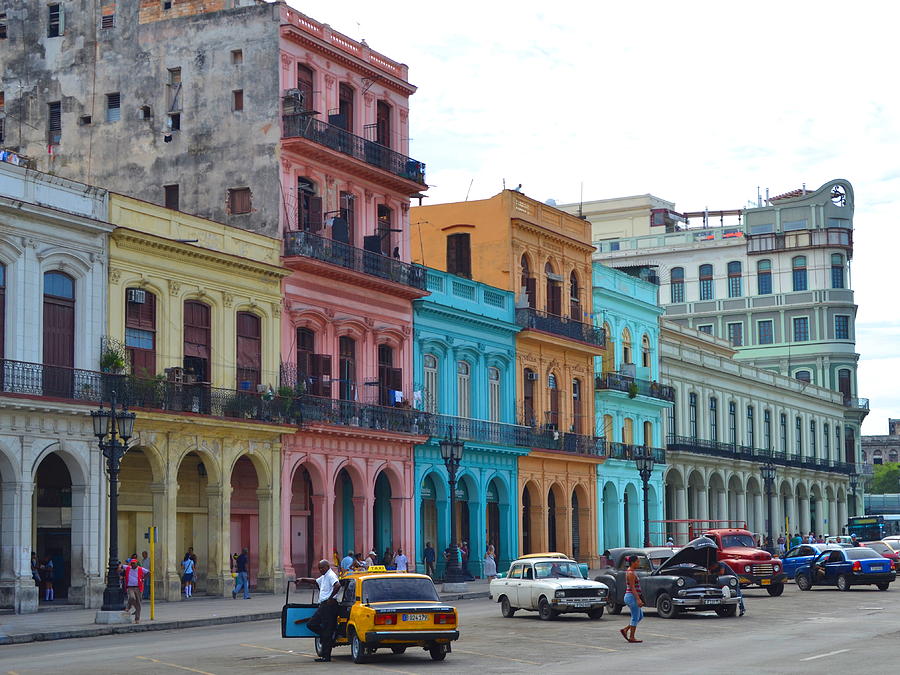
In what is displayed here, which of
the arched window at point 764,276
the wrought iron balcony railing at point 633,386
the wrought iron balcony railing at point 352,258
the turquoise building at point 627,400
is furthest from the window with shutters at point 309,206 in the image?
the arched window at point 764,276

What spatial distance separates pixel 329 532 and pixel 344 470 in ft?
10.9

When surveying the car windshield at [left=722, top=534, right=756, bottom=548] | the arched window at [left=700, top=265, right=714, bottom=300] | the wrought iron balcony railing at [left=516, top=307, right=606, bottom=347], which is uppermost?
the arched window at [left=700, top=265, right=714, bottom=300]

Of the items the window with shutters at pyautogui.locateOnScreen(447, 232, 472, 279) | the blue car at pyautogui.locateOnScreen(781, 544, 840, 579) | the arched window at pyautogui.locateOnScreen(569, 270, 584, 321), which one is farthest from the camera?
the arched window at pyautogui.locateOnScreen(569, 270, 584, 321)

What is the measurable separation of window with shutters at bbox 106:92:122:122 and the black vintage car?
21847mm

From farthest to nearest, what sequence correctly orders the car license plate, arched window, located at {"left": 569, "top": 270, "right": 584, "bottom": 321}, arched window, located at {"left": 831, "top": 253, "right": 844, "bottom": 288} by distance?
1. arched window, located at {"left": 831, "top": 253, "right": 844, "bottom": 288}
2. arched window, located at {"left": 569, "top": 270, "right": 584, "bottom": 321}
3. the car license plate

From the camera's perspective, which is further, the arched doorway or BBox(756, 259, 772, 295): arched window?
BBox(756, 259, 772, 295): arched window

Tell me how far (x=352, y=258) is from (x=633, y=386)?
2218 cm

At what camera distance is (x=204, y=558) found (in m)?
41.1

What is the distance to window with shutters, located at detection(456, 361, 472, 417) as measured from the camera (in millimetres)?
53531

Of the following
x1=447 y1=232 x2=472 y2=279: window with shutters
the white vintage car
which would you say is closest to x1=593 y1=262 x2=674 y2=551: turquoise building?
x1=447 y1=232 x2=472 y2=279: window with shutters

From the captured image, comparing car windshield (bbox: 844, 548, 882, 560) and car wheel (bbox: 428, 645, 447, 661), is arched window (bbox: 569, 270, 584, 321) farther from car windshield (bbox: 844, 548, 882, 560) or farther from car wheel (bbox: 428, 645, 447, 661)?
car wheel (bbox: 428, 645, 447, 661)

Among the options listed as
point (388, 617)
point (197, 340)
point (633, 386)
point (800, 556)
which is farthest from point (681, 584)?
point (633, 386)

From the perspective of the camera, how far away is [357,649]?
74.3 feet

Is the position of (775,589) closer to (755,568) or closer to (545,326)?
(755,568)
